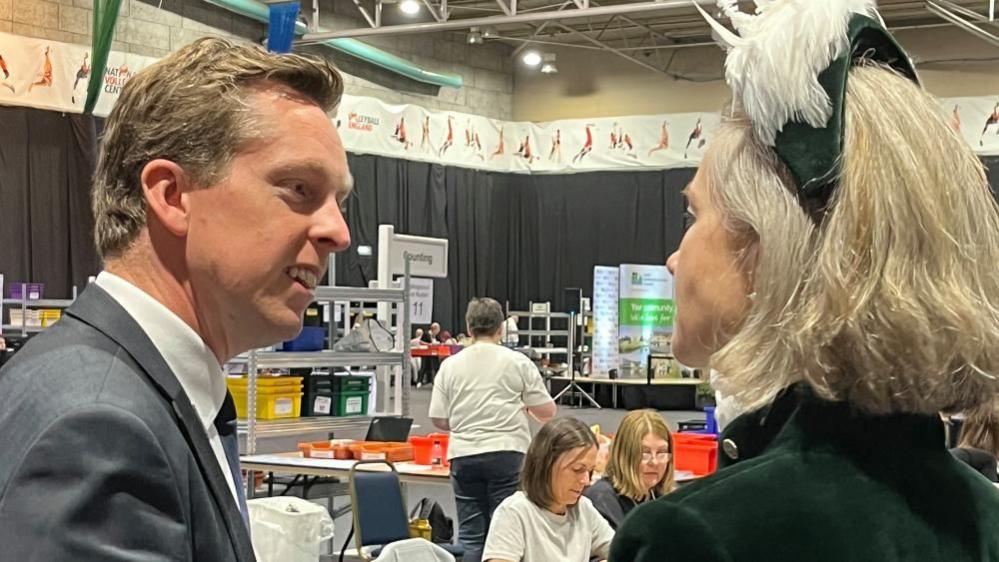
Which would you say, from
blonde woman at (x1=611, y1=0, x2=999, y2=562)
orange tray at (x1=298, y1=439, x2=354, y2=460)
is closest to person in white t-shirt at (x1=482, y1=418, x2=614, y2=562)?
orange tray at (x1=298, y1=439, x2=354, y2=460)

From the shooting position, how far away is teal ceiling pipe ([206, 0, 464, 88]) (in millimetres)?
14508

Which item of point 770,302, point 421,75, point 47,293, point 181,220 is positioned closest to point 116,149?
point 181,220

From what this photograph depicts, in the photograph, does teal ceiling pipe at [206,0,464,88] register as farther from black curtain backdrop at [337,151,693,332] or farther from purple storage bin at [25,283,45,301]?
purple storage bin at [25,283,45,301]

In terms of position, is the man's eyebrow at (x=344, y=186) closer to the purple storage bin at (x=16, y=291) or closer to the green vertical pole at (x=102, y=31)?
the green vertical pole at (x=102, y=31)

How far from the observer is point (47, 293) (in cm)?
1303

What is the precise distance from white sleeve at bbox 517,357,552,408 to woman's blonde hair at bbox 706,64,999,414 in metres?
5.15

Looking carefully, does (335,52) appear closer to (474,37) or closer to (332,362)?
(474,37)

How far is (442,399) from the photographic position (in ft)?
20.0

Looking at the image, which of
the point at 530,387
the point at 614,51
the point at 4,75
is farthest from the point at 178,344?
the point at 614,51

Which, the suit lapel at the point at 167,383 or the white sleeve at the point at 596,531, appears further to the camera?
the white sleeve at the point at 596,531

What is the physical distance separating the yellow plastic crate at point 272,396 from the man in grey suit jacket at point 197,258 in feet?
18.0

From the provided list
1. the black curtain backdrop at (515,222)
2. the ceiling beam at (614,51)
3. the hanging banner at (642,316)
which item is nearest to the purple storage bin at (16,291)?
the black curtain backdrop at (515,222)

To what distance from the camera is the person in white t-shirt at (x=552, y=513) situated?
13.4ft

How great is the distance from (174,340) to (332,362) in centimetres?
572
